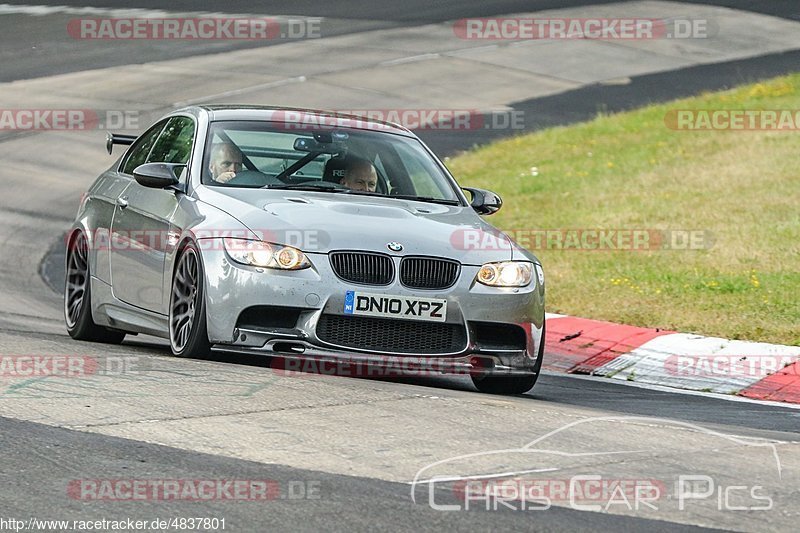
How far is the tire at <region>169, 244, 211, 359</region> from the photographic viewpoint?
837 centimetres

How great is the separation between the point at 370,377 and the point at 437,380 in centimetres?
100

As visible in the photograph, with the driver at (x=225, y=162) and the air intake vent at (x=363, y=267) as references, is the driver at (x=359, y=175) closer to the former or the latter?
the driver at (x=225, y=162)

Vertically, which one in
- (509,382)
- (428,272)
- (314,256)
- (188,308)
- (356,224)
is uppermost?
(356,224)

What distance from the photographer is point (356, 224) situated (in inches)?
333

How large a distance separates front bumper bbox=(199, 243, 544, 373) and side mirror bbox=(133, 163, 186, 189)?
35.2 inches

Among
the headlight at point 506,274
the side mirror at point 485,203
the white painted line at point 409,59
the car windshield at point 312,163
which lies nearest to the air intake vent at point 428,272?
the headlight at point 506,274

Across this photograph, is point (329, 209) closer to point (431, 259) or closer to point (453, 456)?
point (431, 259)

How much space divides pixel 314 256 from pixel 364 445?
6.59 ft

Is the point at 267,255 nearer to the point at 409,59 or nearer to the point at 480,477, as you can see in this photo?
the point at 480,477

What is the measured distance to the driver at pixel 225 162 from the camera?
9.20 meters

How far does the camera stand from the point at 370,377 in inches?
348

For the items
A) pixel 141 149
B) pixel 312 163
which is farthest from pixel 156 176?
pixel 141 149

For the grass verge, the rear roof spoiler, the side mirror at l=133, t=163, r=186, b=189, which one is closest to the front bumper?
the side mirror at l=133, t=163, r=186, b=189

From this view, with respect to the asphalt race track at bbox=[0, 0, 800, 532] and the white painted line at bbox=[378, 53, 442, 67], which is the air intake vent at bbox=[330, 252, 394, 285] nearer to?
the asphalt race track at bbox=[0, 0, 800, 532]
